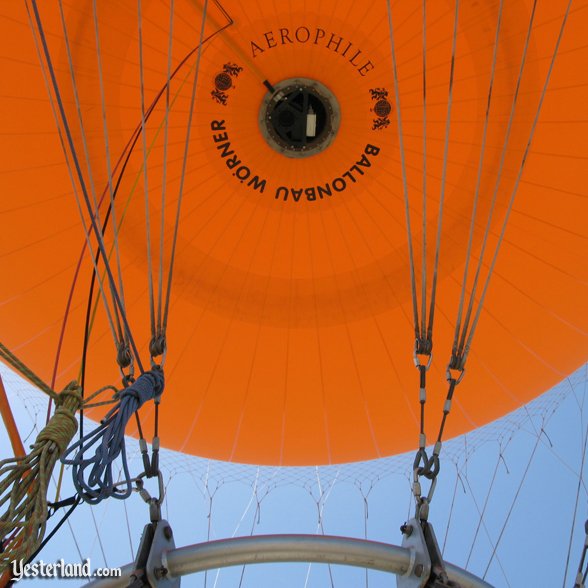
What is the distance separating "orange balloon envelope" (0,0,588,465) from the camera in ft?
19.1

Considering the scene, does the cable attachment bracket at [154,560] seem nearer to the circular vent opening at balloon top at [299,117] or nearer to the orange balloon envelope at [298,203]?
the orange balloon envelope at [298,203]

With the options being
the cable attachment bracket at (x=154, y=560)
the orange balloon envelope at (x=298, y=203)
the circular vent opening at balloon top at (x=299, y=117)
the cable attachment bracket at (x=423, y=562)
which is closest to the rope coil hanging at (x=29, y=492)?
the cable attachment bracket at (x=154, y=560)

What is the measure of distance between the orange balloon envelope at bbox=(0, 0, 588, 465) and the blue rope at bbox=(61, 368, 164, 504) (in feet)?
7.79

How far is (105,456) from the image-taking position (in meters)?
2.83

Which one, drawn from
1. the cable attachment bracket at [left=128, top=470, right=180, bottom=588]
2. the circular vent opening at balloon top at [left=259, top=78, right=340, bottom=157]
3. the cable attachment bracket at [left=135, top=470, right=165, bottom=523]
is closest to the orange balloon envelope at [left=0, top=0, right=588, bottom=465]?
the circular vent opening at balloon top at [left=259, top=78, right=340, bottom=157]

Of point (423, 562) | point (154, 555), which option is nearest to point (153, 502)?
point (154, 555)

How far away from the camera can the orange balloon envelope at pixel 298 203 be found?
19.1 ft

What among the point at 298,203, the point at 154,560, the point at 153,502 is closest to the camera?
the point at 154,560

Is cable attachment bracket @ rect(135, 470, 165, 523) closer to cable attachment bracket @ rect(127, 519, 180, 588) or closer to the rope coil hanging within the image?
cable attachment bracket @ rect(127, 519, 180, 588)

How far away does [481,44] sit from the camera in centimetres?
582

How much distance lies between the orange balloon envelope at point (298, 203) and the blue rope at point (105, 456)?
2.38 meters

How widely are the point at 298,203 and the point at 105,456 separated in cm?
434

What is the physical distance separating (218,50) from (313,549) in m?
4.75

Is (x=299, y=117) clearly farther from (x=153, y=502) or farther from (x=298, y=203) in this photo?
(x=153, y=502)
